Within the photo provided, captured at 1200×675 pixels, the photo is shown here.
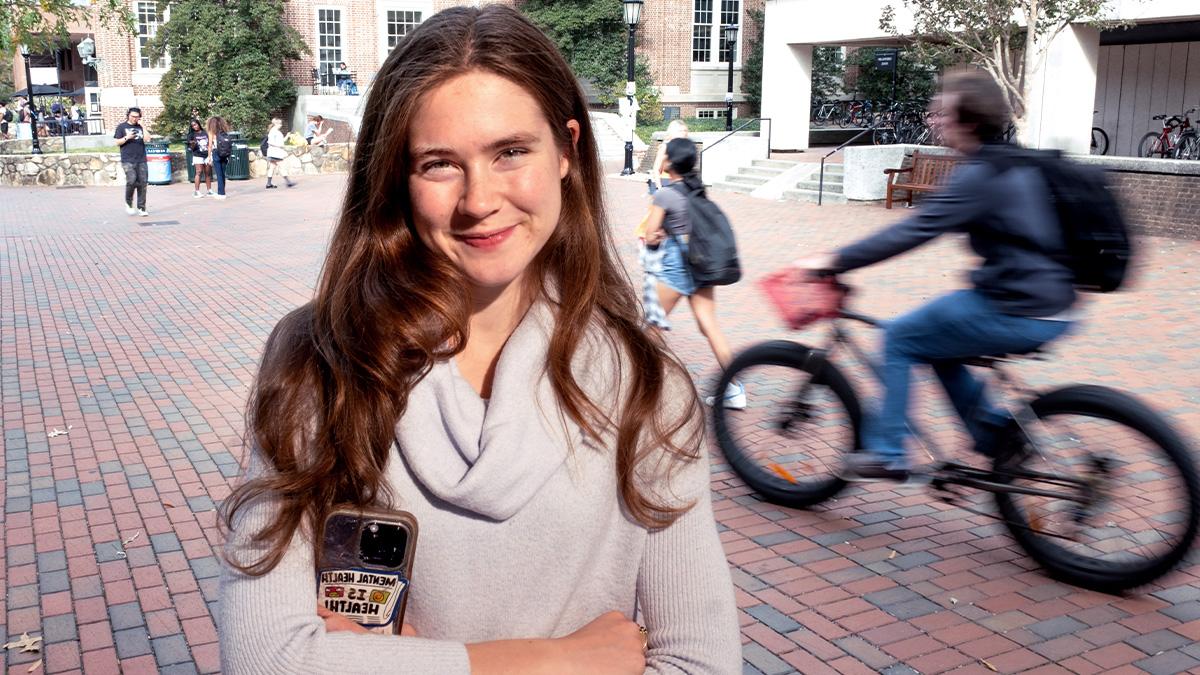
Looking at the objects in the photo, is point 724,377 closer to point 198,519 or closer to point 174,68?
point 198,519

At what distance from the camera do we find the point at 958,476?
Result: 4.39 m

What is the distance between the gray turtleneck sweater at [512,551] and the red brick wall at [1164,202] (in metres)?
14.2

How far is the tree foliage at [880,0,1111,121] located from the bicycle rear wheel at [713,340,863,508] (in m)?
13.3

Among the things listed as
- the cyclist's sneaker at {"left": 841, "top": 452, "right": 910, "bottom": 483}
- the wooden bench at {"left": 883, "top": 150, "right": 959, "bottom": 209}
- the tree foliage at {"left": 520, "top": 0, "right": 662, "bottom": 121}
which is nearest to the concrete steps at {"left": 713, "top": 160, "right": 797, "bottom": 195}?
the wooden bench at {"left": 883, "top": 150, "right": 959, "bottom": 209}

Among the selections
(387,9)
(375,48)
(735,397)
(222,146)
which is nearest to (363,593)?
(735,397)

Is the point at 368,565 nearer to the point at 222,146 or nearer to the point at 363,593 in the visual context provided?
the point at 363,593

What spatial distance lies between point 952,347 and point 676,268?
2787 mm

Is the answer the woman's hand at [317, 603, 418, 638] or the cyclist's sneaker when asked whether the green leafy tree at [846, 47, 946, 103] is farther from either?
the woman's hand at [317, 603, 418, 638]

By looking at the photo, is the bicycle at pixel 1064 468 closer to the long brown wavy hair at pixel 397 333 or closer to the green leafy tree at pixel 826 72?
the long brown wavy hair at pixel 397 333

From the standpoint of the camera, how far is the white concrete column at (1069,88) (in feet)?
60.2

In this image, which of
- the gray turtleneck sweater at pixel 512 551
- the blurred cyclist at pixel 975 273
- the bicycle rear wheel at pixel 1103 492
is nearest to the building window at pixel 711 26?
the blurred cyclist at pixel 975 273

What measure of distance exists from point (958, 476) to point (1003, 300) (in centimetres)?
80

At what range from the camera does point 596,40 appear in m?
37.1

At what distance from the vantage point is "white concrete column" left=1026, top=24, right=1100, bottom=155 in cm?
1836
